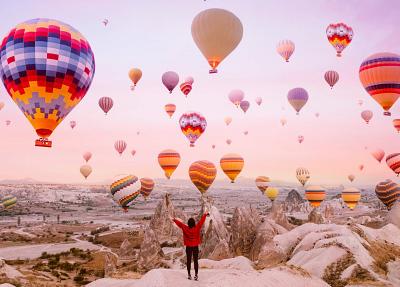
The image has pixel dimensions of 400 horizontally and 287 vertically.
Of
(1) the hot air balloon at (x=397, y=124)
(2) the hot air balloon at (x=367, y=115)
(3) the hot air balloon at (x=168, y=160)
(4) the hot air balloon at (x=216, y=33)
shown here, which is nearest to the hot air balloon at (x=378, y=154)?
(2) the hot air balloon at (x=367, y=115)

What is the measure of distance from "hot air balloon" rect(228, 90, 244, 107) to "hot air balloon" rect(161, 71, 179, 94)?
11592 mm

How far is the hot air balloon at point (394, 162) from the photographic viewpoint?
1965 inches

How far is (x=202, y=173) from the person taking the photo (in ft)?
143

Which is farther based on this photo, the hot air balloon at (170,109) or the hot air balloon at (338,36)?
the hot air balloon at (170,109)

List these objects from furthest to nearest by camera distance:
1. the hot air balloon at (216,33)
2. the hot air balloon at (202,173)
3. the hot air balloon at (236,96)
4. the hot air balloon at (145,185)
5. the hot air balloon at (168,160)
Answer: the hot air balloon at (145,185) → the hot air balloon at (236,96) → the hot air balloon at (168,160) → the hot air balloon at (202,173) → the hot air balloon at (216,33)

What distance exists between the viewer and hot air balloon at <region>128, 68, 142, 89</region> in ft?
178

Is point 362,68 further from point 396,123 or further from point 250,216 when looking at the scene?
point 396,123

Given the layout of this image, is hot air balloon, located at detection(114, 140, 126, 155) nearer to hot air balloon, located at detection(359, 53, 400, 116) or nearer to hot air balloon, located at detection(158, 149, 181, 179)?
hot air balloon, located at detection(158, 149, 181, 179)

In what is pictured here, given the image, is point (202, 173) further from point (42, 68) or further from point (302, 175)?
point (302, 175)

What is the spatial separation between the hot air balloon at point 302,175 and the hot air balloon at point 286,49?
1088 inches

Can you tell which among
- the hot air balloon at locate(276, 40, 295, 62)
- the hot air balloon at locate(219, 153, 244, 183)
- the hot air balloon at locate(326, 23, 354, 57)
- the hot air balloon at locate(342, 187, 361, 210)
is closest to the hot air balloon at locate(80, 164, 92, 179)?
the hot air balloon at locate(219, 153, 244, 183)

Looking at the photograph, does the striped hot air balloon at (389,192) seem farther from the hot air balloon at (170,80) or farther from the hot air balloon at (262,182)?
the hot air balloon at (170,80)

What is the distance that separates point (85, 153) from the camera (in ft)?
248

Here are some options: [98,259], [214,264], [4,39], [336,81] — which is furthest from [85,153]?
[214,264]
